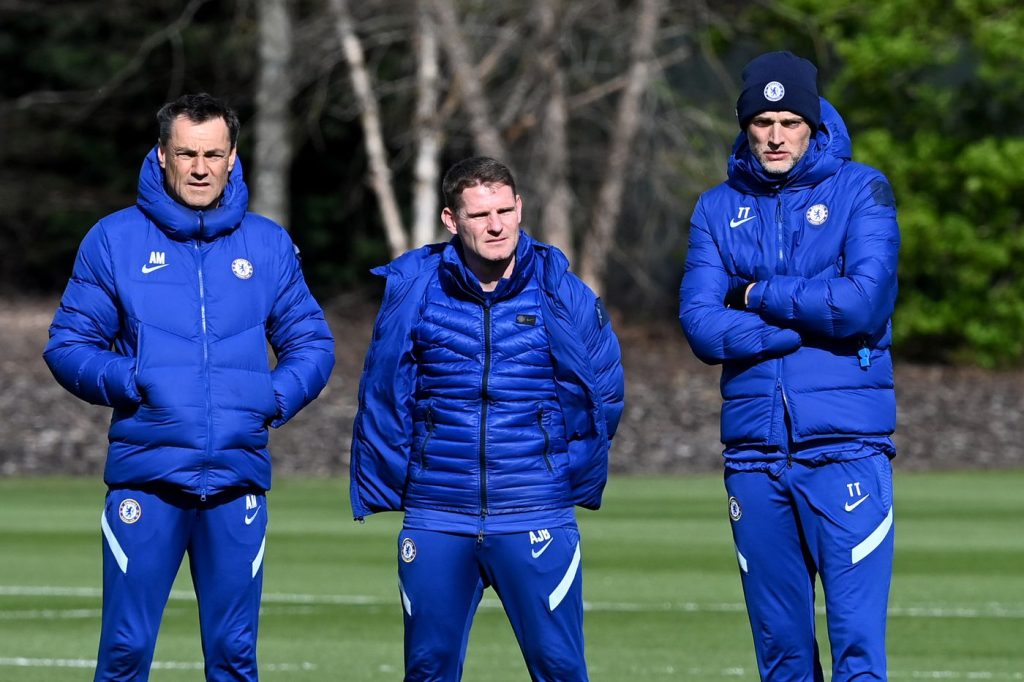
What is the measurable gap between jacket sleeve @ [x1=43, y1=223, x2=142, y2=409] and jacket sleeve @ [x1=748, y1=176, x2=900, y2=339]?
6.92 ft

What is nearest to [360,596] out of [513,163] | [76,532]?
[76,532]

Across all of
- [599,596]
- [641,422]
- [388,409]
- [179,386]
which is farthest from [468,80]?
[388,409]

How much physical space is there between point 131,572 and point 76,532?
1017 centimetres

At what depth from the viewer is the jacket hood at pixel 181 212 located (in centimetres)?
667

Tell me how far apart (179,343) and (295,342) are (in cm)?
44

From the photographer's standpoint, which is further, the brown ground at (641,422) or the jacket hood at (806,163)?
the brown ground at (641,422)

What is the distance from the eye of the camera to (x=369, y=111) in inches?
1134

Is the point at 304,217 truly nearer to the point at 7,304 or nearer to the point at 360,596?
the point at 7,304

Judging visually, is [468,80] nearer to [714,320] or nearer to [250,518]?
[714,320]

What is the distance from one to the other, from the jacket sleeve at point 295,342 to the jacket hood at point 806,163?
150cm

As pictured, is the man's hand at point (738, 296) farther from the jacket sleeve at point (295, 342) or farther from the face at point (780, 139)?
the jacket sleeve at point (295, 342)

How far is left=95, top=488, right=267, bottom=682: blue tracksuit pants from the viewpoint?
6.59m

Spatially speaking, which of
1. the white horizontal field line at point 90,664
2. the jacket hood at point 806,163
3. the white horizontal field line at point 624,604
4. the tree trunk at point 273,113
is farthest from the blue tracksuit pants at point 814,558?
the tree trunk at point 273,113

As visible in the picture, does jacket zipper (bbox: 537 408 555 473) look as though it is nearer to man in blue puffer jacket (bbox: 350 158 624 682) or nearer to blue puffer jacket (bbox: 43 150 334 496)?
man in blue puffer jacket (bbox: 350 158 624 682)
